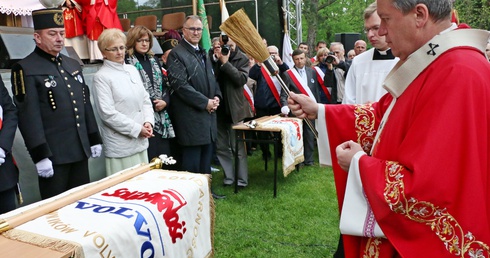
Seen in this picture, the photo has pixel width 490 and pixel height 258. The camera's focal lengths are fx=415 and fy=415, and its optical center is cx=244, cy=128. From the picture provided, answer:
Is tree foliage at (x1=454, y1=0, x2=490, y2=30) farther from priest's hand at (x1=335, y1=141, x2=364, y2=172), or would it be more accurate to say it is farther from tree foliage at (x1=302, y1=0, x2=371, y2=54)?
priest's hand at (x1=335, y1=141, x2=364, y2=172)

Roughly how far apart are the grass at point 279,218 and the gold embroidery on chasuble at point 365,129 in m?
1.87

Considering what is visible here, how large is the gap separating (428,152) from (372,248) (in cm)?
49

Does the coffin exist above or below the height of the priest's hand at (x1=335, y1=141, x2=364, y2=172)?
below

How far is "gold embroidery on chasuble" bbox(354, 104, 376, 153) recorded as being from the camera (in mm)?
2074

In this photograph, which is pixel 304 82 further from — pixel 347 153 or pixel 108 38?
pixel 347 153

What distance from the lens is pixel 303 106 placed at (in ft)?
7.20

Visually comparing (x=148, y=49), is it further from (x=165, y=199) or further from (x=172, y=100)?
(x=165, y=199)

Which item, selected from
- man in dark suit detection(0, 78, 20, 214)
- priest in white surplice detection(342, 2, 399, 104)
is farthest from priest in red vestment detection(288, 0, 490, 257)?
man in dark suit detection(0, 78, 20, 214)

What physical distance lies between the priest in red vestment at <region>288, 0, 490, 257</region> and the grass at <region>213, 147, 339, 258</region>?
2249mm

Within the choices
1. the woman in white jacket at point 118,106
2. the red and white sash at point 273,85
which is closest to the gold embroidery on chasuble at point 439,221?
the woman in white jacket at point 118,106

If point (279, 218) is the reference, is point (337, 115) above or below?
above

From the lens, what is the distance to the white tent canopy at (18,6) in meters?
5.05

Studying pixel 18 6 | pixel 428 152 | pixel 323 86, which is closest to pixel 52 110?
pixel 428 152

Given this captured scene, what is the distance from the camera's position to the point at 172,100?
4.70m
